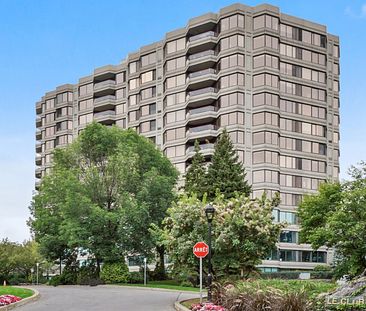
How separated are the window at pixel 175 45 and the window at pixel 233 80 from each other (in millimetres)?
9025

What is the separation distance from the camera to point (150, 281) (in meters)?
48.4

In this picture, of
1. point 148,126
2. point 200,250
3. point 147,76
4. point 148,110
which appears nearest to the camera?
point 200,250

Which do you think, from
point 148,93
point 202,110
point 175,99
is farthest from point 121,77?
point 202,110

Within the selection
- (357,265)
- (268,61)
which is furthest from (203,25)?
(357,265)

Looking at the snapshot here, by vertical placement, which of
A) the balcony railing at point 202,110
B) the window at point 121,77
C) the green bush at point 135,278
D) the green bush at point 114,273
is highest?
the window at point 121,77

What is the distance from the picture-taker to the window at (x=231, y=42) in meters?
75.7

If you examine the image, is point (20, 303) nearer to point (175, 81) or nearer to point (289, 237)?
point (289, 237)

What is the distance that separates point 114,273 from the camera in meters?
44.1

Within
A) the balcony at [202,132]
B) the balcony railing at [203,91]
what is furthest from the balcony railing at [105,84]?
the balcony at [202,132]

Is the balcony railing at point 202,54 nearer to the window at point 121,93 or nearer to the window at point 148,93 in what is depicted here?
the window at point 148,93

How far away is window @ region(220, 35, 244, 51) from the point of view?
75.7 meters

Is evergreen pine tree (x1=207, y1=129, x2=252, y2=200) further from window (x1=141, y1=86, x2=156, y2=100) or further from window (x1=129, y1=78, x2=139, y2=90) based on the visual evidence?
window (x1=129, y1=78, x2=139, y2=90)

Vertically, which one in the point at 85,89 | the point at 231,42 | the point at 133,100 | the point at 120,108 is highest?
the point at 231,42

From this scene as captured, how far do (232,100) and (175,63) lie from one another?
11649 mm
